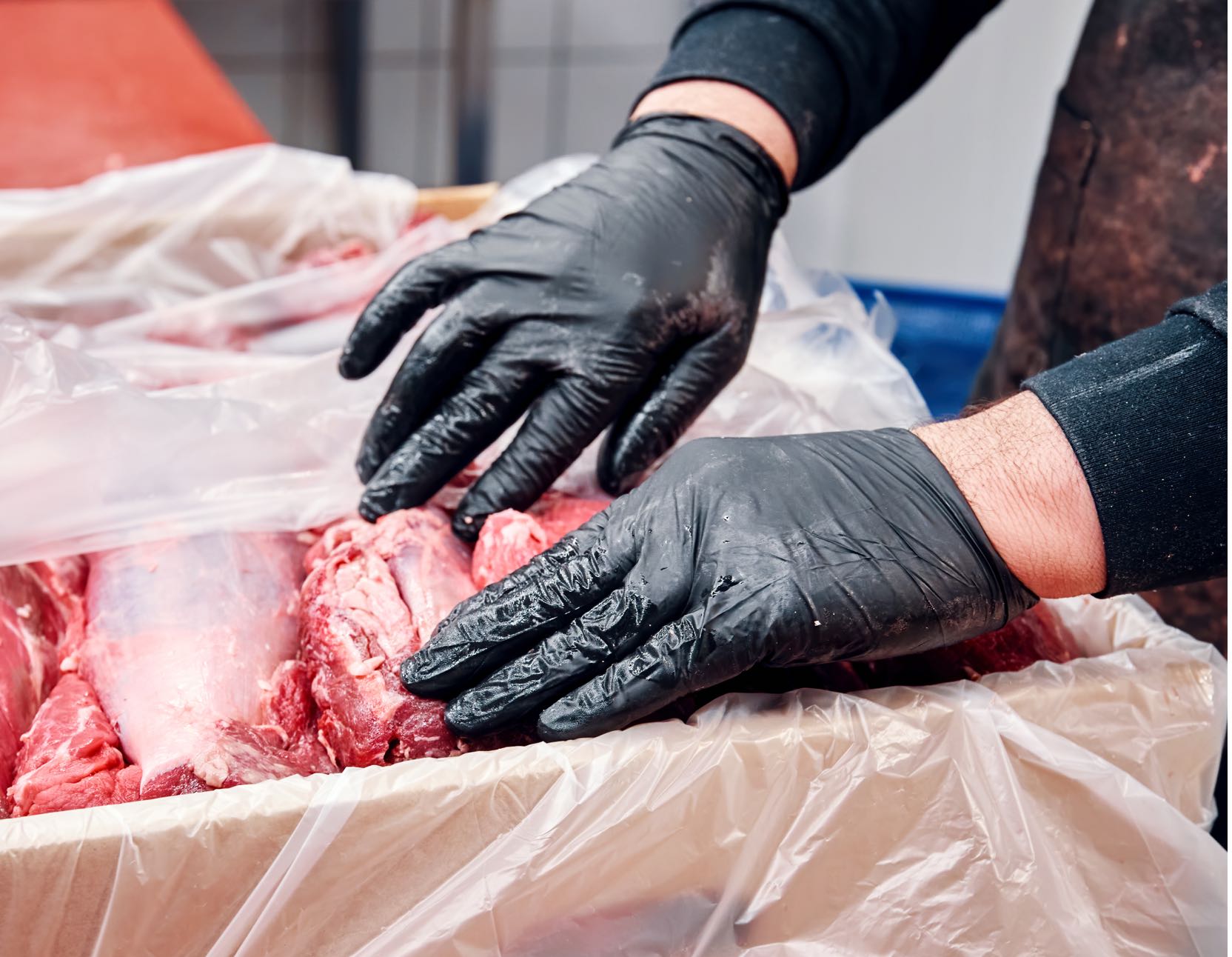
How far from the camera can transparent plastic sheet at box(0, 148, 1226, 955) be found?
858 millimetres

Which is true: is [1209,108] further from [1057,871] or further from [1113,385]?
[1057,871]

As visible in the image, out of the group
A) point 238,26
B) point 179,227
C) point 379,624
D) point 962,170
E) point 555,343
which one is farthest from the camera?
point 238,26

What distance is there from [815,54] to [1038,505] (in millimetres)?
966

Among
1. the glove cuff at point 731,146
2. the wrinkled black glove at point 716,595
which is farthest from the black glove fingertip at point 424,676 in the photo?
the glove cuff at point 731,146

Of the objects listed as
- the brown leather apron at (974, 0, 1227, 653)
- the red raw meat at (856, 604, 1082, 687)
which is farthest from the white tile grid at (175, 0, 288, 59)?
the red raw meat at (856, 604, 1082, 687)

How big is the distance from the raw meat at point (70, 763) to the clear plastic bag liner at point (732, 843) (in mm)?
142

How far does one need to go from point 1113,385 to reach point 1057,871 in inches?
19.2

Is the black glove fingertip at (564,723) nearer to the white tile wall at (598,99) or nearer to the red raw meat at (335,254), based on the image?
the red raw meat at (335,254)

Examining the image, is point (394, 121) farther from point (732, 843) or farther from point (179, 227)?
point (732, 843)

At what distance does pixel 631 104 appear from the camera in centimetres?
482

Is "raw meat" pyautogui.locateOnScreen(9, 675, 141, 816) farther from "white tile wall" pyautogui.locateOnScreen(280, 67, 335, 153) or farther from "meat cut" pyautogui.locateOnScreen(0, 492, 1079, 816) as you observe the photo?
"white tile wall" pyautogui.locateOnScreen(280, 67, 335, 153)

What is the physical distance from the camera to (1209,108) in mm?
1604

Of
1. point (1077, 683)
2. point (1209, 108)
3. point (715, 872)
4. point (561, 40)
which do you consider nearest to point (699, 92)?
point (1209, 108)

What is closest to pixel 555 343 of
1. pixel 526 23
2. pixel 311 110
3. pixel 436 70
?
pixel 526 23
